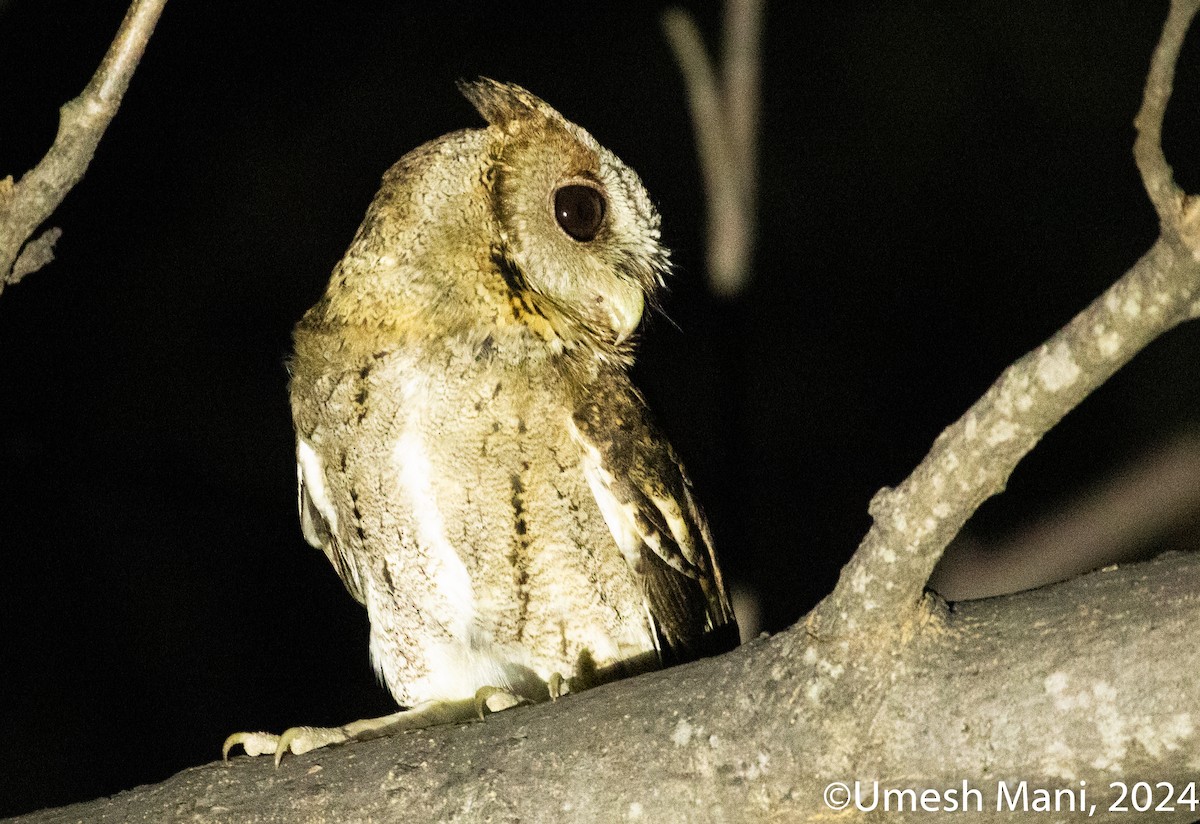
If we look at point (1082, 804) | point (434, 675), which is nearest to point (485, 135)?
point (434, 675)

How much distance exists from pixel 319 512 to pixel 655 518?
57cm

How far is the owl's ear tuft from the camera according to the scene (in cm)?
186

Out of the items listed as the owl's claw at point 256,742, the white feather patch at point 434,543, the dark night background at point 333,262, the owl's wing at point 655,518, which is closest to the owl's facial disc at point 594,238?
the owl's wing at point 655,518

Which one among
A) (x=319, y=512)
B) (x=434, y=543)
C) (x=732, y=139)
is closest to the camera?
(x=434, y=543)

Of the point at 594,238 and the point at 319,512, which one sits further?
the point at 319,512

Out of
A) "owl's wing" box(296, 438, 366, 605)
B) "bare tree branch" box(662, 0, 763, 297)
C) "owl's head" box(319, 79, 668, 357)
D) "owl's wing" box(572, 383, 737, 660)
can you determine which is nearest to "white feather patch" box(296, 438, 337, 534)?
"owl's wing" box(296, 438, 366, 605)

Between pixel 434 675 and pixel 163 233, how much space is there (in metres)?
1.73

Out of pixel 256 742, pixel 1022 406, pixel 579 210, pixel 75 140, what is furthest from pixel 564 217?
pixel 1022 406

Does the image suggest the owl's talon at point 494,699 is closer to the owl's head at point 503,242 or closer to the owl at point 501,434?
the owl at point 501,434

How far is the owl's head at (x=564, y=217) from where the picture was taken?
70.6 inches

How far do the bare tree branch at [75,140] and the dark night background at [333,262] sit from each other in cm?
165

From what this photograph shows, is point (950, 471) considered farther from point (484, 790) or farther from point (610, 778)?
point (484, 790)

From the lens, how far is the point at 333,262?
318 centimetres

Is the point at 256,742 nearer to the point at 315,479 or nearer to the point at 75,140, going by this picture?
the point at 315,479
